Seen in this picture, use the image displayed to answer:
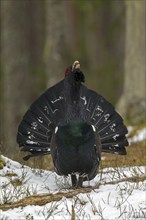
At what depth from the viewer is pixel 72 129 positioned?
6672 millimetres

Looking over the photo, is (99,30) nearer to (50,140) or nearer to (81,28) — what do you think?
(81,28)

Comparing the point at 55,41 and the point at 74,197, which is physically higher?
the point at 55,41

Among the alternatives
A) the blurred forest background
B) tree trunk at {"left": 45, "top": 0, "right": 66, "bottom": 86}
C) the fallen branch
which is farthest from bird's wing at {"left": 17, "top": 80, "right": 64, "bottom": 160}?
tree trunk at {"left": 45, "top": 0, "right": 66, "bottom": 86}

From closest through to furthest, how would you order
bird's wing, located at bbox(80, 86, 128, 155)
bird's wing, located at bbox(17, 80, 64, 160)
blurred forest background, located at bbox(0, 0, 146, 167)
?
bird's wing, located at bbox(17, 80, 64, 160), bird's wing, located at bbox(80, 86, 128, 155), blurred forest background, located at bbox(0, 0, 146, 167)

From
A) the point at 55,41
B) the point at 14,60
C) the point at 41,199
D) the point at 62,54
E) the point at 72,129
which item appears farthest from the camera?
the point at 14,60

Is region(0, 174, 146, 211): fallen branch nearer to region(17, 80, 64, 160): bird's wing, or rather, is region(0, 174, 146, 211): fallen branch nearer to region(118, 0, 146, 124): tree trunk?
region(17, 80, 64, 160): bird's wing

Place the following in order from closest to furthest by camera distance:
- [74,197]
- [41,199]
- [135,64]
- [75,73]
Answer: [41,199] → [74,197] → [75,73] → [135,64]

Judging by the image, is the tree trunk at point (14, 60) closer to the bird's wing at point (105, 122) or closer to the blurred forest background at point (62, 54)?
the blurred forest background at point (62, 54)

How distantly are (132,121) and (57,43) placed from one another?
11.8 feet

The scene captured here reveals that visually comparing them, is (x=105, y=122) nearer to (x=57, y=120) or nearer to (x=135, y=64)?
(x=57, y=120)

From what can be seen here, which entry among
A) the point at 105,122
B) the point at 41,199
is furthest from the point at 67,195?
the point at 105,122

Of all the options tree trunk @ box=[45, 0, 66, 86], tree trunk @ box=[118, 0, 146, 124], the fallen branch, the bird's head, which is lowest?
the fallen branch

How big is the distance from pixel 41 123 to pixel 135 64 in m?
6.60

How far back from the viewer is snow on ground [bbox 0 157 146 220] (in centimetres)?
577
